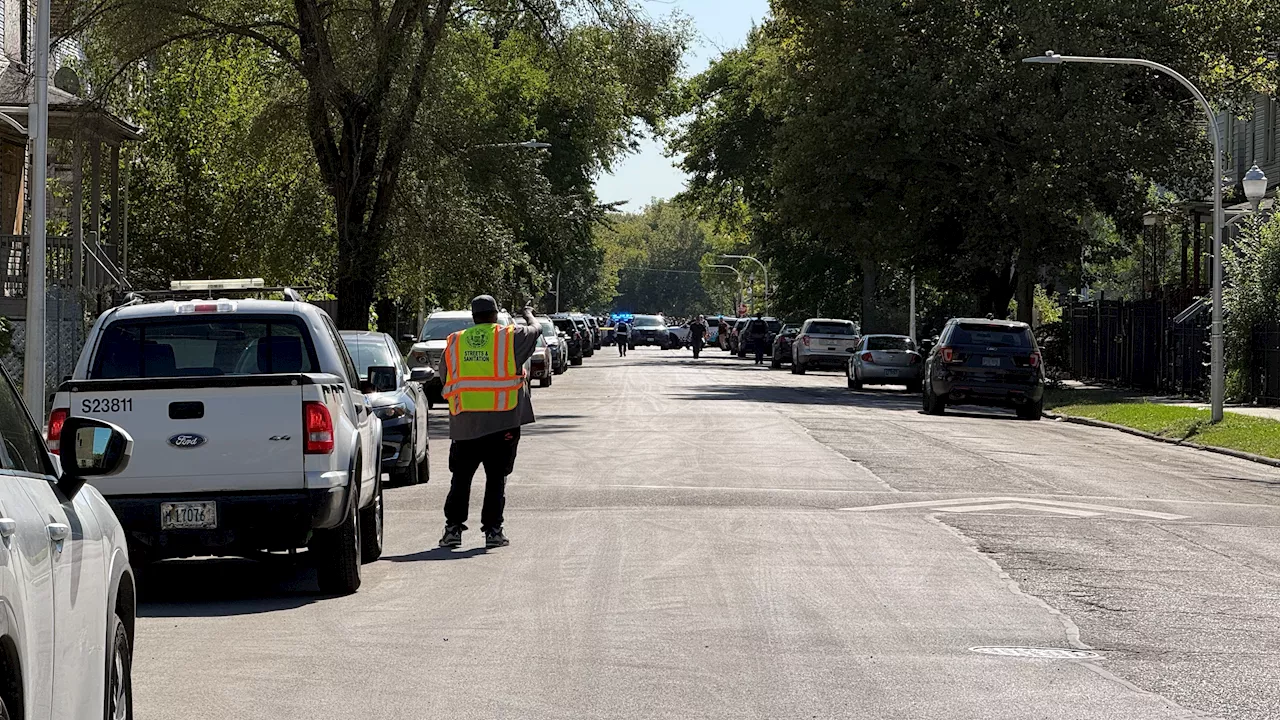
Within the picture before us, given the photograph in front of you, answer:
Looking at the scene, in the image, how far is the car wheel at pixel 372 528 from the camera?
12.1 m

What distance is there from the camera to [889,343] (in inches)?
1767

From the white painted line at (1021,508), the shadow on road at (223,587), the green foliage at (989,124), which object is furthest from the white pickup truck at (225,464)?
the green foliage at (989,124)

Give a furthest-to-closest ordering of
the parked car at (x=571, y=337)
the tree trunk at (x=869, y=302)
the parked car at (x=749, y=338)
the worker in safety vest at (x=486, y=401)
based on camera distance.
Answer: the parked car at (x=749, y=338) < the tree trunk at (x=869, y=302) < the parked car at (x=571, y=337) < the worker in safety vest at (x=486, y=401)

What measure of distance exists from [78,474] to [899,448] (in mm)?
18064

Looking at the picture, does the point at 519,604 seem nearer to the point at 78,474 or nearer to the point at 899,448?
the point at 78,474

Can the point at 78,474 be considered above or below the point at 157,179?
below

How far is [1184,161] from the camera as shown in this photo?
44312mm

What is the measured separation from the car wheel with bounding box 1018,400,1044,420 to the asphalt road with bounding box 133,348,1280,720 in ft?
42.3

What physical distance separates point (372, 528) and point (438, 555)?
601 mm

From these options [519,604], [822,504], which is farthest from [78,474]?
[822,504]

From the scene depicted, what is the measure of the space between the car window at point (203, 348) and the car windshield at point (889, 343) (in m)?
34.0

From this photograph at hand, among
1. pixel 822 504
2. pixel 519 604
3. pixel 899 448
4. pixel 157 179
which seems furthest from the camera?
pixel 157 179

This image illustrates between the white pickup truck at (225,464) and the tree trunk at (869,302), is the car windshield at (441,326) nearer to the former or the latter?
the white pickup truck at (225,464)

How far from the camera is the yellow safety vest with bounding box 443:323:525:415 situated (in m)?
13.1
